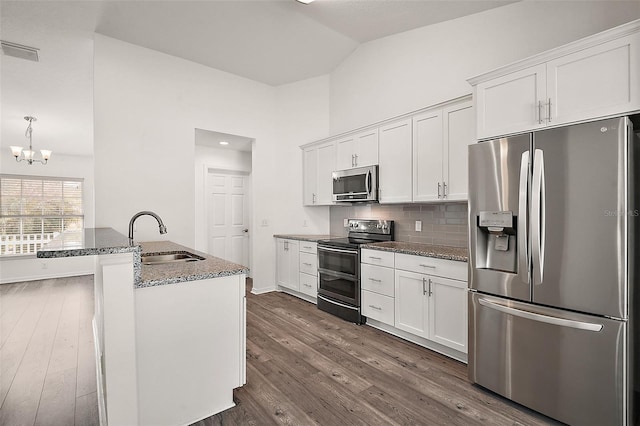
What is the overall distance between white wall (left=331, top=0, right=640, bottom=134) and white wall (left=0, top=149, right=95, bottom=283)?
5.71 metres

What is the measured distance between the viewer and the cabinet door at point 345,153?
13.1ft

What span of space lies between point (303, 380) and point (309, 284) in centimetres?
192

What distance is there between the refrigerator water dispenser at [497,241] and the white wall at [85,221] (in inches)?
276

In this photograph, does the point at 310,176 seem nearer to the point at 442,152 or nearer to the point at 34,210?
the point at 442,152

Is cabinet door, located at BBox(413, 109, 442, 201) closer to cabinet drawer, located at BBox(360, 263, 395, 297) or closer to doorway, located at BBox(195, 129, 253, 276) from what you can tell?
cabinet drawer, located at BBox(360, 263, 395, 297)

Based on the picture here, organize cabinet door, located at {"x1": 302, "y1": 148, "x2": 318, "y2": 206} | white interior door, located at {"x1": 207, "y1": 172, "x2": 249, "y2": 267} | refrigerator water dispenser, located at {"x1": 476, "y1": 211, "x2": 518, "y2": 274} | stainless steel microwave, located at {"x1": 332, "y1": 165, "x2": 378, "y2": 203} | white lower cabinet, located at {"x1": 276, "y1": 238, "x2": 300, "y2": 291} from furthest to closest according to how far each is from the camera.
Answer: white interior door, located at {"x1": 207, "y1": 172, "x2": 249, "y2": 267}, cabinet door, located at {"x1": 302, "y1": 148, "x2": 318, "y2": 206}, white lower cabinet, located at {"x1": 276, "y1": 238, "x2": 300, "y2": 291}, stainless steel microwave, located at {"x1": 332, "y1": 165, "x2": 378, "y2": 203}, refrigerator water dispenser, located at {"x1": 476, "y1": 211, "x2": 518, "y2": 274}

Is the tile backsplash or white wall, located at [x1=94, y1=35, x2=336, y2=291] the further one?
white wall, located at [x1=94, y1=35, x2=336, y2=291]

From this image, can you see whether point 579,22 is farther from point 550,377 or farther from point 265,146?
point 265,146

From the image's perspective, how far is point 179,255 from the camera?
2867 mm

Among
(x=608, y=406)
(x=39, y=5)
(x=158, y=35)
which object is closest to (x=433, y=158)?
(x=608, y=406)

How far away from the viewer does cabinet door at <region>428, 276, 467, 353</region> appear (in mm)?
2490

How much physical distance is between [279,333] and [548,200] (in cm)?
258

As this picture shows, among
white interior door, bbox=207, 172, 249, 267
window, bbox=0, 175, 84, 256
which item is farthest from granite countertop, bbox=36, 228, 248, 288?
window, bbox=0, 175, 84, 256

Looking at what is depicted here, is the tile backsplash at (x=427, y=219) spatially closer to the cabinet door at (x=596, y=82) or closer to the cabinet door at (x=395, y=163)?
the cabinet door at (x=395, y=163)
